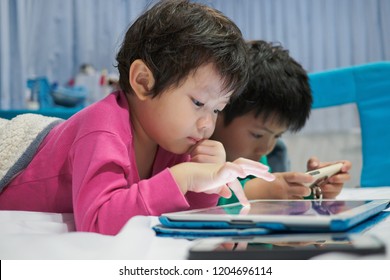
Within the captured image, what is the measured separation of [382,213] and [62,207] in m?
0.52

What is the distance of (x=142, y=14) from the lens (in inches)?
40.1

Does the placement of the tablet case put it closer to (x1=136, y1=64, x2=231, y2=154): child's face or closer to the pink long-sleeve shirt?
the pink long-sleeve shirt

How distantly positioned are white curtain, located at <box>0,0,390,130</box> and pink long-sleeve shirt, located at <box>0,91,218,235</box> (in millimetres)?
1047

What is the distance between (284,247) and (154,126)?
0.49m

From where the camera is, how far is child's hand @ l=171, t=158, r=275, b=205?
0.75 m

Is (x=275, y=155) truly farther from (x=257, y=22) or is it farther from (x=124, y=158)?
(x=257, y=22)

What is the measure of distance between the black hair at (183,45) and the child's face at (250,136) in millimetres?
339

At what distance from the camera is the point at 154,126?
3.12 feet

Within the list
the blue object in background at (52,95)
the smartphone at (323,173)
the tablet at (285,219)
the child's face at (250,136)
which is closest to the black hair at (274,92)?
the child's face at (250,136)

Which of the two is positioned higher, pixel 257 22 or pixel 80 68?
pixel 257 22

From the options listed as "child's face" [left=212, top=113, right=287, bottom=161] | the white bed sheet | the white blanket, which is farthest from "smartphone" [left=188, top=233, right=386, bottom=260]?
"child's face" [left=212, top=113, right=287, bottom=161]

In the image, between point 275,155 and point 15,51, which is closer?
point 275,155

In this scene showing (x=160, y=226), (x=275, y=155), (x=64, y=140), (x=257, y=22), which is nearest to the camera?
(x=160, y=226)
